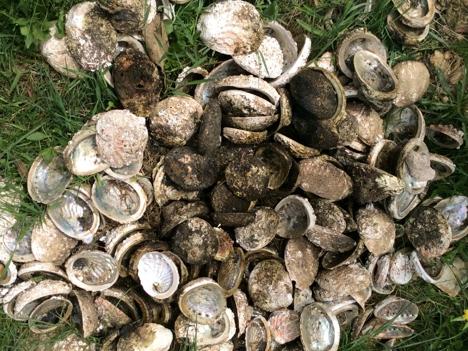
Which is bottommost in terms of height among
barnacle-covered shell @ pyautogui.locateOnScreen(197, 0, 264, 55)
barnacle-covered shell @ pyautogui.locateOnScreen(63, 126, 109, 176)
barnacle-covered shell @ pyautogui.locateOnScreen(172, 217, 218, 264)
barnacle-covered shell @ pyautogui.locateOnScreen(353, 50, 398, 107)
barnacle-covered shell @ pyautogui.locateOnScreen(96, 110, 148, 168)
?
→ barnacle-covered shell @ pyautogui.locateOnScreen(172, 217, 218, 264)

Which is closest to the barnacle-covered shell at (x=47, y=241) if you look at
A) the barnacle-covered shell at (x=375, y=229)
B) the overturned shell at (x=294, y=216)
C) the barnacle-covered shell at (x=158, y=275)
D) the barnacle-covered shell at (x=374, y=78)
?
the barnacle-covered shell at (x=158, y=275)

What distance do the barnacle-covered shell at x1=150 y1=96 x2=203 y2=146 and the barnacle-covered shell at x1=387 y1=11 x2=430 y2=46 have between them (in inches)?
49.0

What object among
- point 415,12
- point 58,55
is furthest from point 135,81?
point 415,12

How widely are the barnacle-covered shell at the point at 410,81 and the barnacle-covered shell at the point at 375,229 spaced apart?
660mm

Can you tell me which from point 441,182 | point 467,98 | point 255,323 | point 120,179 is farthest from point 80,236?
point 467,98

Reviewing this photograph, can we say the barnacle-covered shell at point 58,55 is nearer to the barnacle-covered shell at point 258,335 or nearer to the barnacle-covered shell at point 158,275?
the barnacle-covered shell at point 158,275

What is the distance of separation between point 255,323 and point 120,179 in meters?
1.10

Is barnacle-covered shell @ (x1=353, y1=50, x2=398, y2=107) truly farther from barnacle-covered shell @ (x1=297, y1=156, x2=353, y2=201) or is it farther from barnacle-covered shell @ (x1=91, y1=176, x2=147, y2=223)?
barnacle-covered shell @ (x1=91, y1=176, x2=147, y2=223)

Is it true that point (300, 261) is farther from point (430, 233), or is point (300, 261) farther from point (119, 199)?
point (119, 199)

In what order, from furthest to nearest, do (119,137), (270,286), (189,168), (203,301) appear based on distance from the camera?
1. (270,286)
2. (203,301)
3. (189,168)
4. (119,137)

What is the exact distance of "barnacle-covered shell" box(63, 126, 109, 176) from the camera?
2670 millimetres

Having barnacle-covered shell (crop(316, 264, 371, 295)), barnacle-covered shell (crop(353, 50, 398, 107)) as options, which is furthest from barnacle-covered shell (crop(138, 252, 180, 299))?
barnacle-covered shell (crop(353, 50, 398, 107))

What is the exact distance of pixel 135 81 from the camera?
268 cm

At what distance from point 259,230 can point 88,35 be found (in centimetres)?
133
